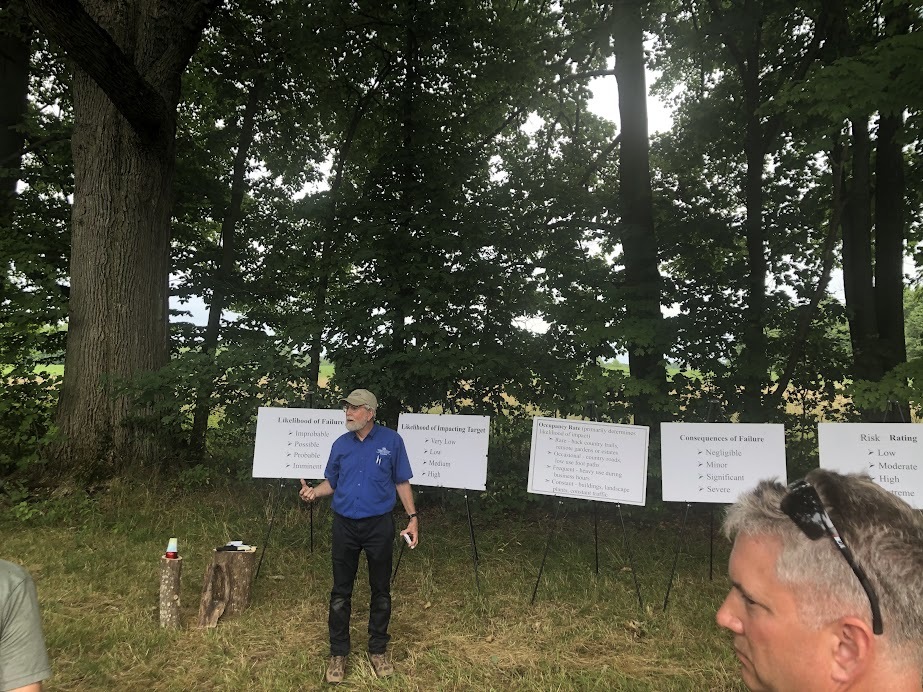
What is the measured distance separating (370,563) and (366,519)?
0.35m

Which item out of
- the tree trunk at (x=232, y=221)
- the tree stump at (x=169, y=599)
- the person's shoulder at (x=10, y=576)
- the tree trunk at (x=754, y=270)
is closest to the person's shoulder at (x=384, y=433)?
the tree stump at (x=169, y=599)

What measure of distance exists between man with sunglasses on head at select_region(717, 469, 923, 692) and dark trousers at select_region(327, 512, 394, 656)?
3385mm

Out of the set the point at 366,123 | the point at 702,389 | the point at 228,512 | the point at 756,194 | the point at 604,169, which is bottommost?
the point at 228,512

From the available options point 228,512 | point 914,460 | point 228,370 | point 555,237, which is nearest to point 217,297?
point 228,370

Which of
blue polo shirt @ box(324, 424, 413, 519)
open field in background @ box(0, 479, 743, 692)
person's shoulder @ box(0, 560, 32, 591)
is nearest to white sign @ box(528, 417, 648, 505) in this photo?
open field in background @ box(0, 479, 743, 692)

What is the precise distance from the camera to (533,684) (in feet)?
12.4

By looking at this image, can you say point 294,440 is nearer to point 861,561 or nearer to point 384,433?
point 384,433

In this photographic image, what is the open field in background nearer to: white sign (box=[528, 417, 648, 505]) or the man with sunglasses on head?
white sign (box=[528, 417, 648, 505])

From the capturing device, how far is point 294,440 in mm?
5945

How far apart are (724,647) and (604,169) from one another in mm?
7979

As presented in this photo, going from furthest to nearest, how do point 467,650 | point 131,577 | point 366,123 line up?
1. point 366,123
2. point 131,577
3. point 467,650

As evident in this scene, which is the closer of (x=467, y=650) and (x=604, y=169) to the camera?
(x=467, y=650)

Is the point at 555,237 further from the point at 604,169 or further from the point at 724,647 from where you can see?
the point at 724,647

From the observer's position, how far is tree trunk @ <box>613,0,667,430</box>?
6347 mm
